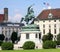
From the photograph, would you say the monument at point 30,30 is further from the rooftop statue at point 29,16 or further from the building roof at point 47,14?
the building roof at point 47,14

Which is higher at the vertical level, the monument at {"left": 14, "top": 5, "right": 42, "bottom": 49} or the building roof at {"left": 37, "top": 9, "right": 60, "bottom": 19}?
the building roof at {"left": 37, "top": 9, "right": 60, "bottom": 19}

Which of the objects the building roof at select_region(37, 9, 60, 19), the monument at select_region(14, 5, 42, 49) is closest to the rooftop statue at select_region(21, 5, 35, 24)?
the monument at select_region(14, 5, 42, 49)

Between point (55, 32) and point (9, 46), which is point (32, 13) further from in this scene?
point (55, 32)

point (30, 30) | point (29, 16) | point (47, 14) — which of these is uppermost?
point (47, 14)

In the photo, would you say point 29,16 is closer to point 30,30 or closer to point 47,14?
point 30,30

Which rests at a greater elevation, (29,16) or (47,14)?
(47,14)

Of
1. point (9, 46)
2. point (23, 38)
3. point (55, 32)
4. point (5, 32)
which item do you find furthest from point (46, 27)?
point (9, 46)

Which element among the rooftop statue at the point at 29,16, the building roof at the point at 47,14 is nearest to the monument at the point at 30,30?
the rooftop statue at the point at 29,16

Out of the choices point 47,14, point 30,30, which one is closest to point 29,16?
point 30,30

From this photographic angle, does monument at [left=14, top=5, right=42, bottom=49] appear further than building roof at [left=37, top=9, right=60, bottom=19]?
No

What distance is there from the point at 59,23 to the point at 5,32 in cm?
3693

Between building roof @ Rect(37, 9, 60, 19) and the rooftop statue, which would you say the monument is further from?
building roof @ Rect(37, 9, 60, 19)

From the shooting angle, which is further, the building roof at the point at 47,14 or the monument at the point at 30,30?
the building roof at the point at 47,14

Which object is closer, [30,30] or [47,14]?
[30,30]
